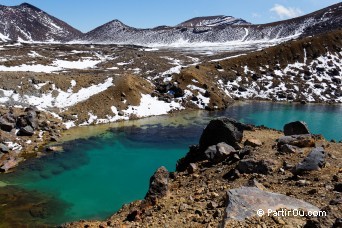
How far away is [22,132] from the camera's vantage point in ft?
158

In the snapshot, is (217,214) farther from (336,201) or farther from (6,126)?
(6,126)

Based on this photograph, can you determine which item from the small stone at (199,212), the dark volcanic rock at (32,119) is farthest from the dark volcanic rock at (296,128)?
the dark volcanic rock at (32,119)

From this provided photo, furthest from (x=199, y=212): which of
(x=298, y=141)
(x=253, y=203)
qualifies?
(x=298, y=141)

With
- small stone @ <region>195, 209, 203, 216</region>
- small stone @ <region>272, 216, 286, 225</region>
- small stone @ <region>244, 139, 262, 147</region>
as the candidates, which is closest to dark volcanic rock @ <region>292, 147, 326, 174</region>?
small stone @ <region>244, 139, 262, 147</region>

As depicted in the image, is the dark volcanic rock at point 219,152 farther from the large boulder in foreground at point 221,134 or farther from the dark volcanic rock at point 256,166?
the dark volcanic rock at point 256,166

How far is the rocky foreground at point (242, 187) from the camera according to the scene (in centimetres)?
1436

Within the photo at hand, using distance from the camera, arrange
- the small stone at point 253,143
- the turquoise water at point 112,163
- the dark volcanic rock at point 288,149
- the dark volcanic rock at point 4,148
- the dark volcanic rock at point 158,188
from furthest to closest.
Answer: the dark volcanic rock at point 4,148 → the turquoise water at point 112,163 → the small stone at point 253,143 → the dark volcanic rock at point 288,149 → the dark volcanic rock at point 158,188

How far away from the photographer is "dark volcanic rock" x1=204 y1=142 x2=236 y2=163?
2534 cm

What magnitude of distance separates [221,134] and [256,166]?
660 centimetres

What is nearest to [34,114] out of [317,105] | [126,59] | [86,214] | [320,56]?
[86,214]

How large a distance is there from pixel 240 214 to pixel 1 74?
60.4 metres

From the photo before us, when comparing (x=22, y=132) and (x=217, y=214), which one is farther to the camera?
(x=22, y=132)

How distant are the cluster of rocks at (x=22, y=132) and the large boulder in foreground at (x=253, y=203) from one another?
30.4 m

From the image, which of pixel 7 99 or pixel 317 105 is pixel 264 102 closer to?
pixel 317 105
